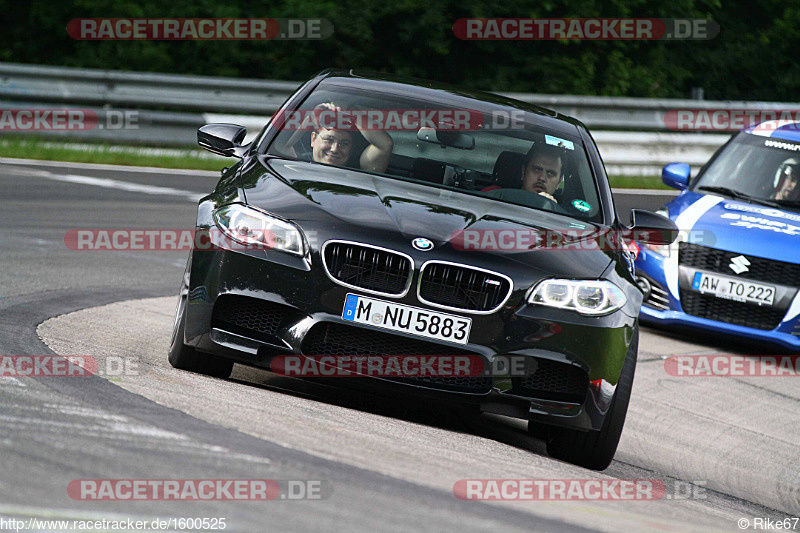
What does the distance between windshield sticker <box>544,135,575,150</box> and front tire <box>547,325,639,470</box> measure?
1.40 metres

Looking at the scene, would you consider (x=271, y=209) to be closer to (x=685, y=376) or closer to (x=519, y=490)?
(x=519, y=490)

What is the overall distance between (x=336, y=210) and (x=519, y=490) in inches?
67.4

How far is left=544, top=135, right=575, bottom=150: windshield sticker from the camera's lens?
22.2 feet

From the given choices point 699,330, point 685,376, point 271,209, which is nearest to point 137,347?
point 271,209

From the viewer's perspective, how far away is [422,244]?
531cm

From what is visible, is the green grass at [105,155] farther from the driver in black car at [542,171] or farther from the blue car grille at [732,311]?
the driver in black car at [542,171]

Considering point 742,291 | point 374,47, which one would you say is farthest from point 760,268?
point 374,47

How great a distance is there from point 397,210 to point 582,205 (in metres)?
1.35

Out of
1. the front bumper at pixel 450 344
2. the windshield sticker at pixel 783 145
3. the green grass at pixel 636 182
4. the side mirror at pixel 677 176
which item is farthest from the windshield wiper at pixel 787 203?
the green grass at pixel 636 182

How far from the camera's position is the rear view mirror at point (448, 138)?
655cm

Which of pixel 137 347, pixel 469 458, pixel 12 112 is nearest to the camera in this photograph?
pixel 469 458

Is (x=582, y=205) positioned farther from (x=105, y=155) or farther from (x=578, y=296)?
(x=105, y=155)

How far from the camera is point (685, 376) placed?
862 cm

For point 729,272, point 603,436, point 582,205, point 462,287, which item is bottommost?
point 603,436
